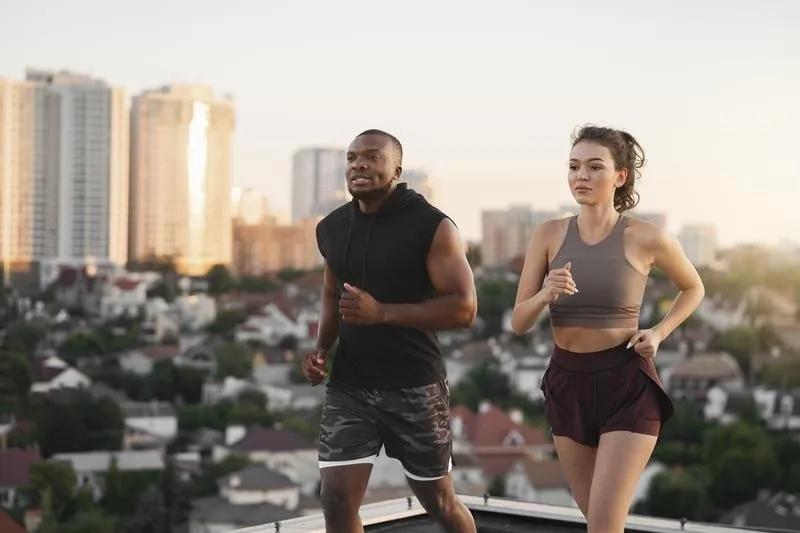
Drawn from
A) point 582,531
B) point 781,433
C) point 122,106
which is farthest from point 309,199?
point 582,531

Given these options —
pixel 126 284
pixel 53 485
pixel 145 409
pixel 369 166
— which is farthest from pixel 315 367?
pixel 126 284

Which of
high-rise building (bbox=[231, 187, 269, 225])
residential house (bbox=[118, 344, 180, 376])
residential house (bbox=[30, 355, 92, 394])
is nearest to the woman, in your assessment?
residential house (bbox=[30, 355, 92, 394])

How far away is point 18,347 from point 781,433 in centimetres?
2269

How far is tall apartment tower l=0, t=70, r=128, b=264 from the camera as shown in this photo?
1961 inches

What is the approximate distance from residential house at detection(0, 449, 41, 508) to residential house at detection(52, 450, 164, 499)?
2.42ft

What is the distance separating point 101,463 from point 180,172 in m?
22.0

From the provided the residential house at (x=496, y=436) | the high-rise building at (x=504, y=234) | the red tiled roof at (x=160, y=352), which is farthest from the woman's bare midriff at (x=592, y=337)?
the high-rise building at (x=504, y=234)

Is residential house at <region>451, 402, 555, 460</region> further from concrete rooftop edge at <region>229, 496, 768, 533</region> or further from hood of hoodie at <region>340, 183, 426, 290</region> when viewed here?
hood of hoodie at <region>340, 183, 426, 290</region>

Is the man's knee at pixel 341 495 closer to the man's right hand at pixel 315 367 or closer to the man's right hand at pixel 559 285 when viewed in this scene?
the man's right hand at pixel 315 367

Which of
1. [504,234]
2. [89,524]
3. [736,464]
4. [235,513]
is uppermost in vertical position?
[504,234]

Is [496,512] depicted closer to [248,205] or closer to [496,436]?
[496,436]

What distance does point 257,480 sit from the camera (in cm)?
2984

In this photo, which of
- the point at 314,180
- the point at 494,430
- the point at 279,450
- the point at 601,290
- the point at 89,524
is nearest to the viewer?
the point at 601,290

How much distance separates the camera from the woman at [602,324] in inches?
87.3
